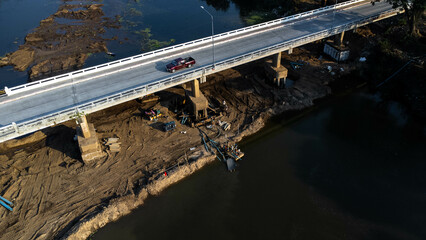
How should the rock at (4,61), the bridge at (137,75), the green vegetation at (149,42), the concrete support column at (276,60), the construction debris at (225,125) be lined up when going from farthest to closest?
the green vegetation at (149,42) → the rock at (4,61) → the concrete support column at (276,60) → the construction debris at (225,125) → the bridge at (137,75)

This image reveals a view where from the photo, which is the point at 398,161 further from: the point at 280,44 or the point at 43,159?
the point at 43,159

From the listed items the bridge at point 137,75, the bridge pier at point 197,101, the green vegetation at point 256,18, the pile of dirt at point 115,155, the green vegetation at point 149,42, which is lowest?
the pile of dirt at point 115,155

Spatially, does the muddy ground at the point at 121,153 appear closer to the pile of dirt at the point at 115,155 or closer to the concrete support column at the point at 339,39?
the pile of dirt at the point at 115,155

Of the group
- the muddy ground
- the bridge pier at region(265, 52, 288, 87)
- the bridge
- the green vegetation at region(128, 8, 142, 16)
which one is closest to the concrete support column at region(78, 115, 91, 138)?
the bridge

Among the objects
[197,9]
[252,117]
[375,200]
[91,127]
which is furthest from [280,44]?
[197,9]

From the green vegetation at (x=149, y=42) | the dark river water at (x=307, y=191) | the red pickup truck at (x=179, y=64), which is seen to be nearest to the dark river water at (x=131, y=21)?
the green vegetation at (x=149, y=42)

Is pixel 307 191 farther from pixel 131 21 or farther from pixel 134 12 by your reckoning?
pixel 134 12

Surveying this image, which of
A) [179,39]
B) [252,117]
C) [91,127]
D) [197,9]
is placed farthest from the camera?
[197,9]
